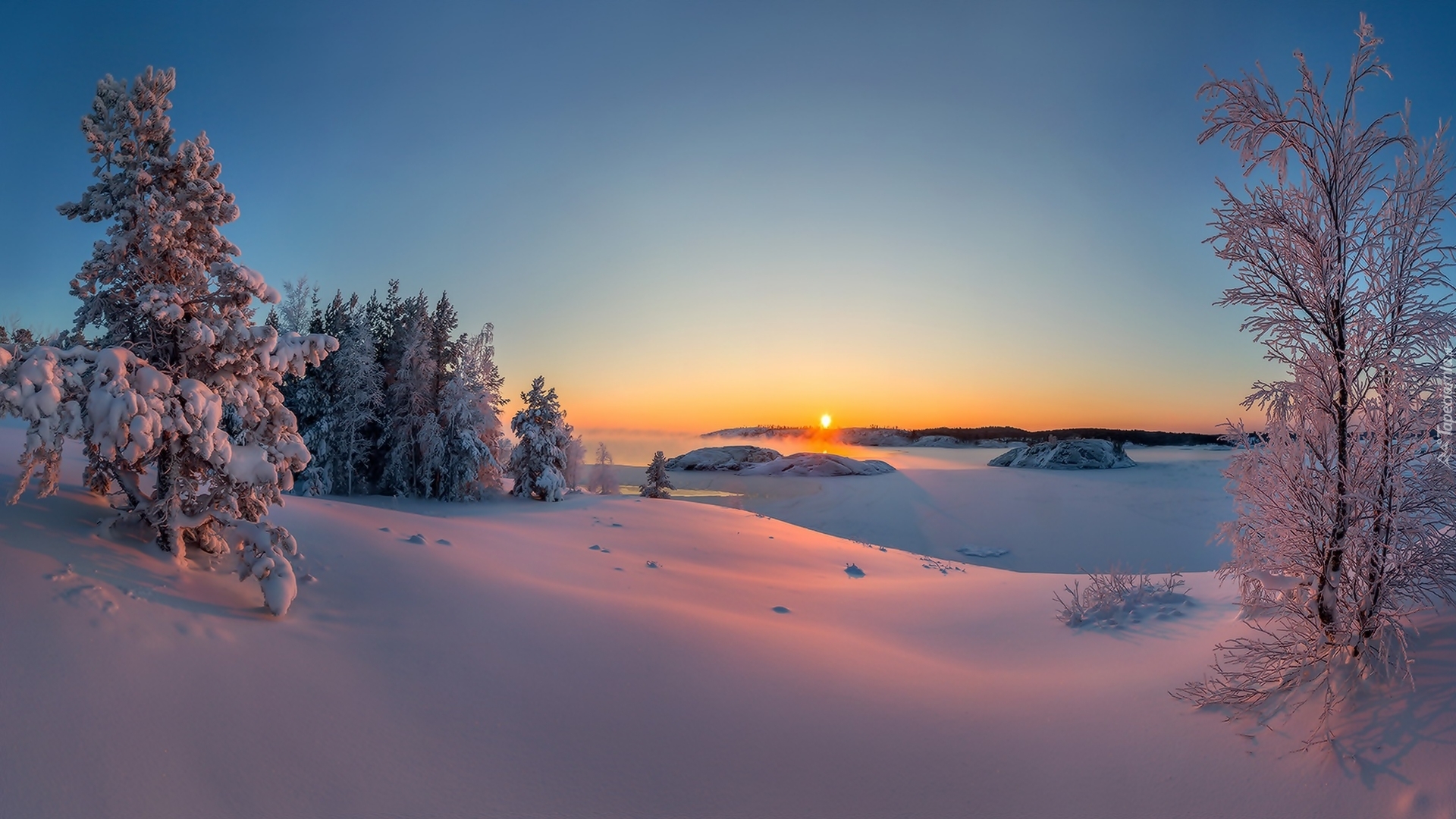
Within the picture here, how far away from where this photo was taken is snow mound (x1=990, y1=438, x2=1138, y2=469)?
34625 millimetres

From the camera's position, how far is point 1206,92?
17.2ft

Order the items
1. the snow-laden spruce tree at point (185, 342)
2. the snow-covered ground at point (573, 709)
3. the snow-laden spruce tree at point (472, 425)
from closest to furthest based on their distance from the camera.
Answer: the snow-covered ground at point (573, 709) < the snow-laden spruce tree at point (185, 342) < the snow-laden spruce tree at point (472, 425)

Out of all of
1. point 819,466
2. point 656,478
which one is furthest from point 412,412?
point 819,466

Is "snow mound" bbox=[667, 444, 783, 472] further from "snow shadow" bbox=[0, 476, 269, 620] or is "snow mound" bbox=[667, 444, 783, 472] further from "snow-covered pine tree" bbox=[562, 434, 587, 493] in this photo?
"snow shadow" bbox=[0, 476, 269, 620]

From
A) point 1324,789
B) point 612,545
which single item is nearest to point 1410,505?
point 1324,789

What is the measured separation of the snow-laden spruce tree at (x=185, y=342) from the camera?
5.78 meters

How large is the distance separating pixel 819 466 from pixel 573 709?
35.0 m

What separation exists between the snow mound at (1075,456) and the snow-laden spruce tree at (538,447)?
26175 mm

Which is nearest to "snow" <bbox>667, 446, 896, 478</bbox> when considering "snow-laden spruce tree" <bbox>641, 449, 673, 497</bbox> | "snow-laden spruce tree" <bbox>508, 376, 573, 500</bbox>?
"snow-laden spruce tree" <bbox>641, 449, 673, 497</bbox>

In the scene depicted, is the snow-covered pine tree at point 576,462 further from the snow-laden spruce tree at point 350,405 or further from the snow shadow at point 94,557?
the snow shadow at point 94,557

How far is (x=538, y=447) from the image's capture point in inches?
973

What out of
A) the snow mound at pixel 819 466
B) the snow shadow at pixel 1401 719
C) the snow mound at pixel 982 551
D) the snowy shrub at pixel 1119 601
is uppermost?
the snow mound at pixel 819 466

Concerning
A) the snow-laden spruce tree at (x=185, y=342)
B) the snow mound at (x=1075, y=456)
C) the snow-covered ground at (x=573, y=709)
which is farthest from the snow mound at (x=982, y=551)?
the snow-laden spruce tree at (x=185, y=342)

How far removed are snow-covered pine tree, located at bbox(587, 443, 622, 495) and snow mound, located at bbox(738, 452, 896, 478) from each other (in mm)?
8358
